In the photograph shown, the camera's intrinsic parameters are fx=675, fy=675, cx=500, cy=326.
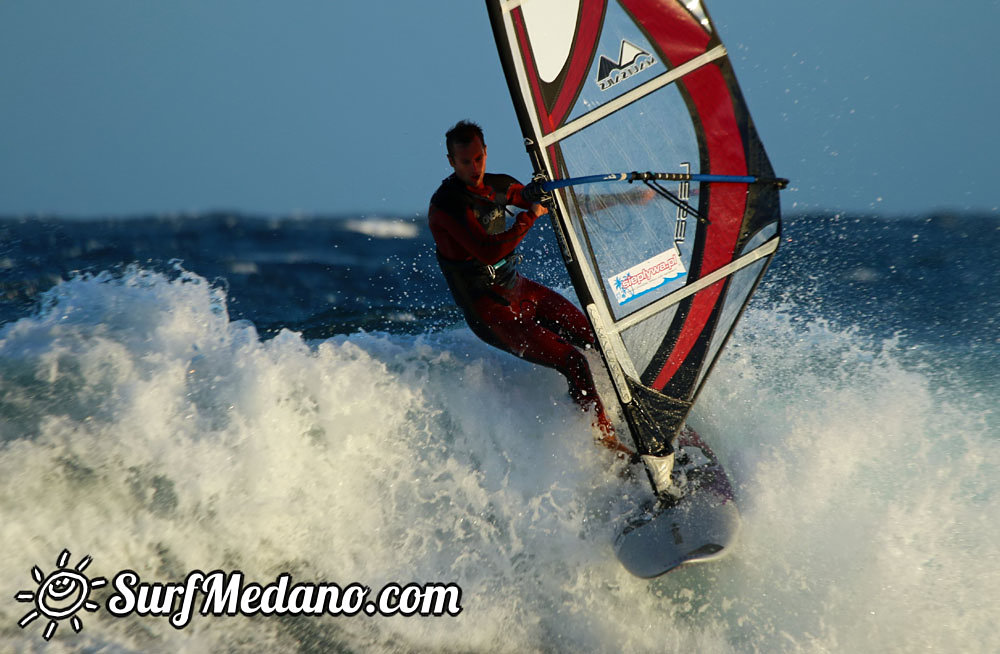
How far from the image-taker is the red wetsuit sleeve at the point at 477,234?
8.38 feet

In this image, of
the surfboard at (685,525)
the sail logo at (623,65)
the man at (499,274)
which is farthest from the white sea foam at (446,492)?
the sail logo at (623,65)

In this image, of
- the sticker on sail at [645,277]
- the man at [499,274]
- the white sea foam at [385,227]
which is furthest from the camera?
the white sea foam at [385,227]

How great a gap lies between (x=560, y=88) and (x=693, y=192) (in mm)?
651

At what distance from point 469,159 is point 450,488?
1457mm

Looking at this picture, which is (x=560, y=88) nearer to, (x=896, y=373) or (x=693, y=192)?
(x=693, y=192)

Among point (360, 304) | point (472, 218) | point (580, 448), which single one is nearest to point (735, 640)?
point (580, 448)

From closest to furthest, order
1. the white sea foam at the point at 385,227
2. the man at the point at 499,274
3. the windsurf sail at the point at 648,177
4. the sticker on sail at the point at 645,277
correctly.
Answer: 1. the windsurf sail at the point at 648,177
2. the man at the point at 499,274
3. the sticker on sail at the point at 645,277
4. the white sea foam at the point at 385,227

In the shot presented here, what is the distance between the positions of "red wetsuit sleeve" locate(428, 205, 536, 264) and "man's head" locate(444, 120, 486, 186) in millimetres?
159

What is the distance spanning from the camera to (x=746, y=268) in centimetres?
268

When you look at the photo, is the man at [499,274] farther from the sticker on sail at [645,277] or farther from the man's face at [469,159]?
the sticker on sail at [645,277]

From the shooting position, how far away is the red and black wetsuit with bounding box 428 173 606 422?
262 cm

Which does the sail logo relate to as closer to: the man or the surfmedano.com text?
the man

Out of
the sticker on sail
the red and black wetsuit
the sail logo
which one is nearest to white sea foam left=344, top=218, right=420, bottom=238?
the red and black wetsuit

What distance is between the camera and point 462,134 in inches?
101
